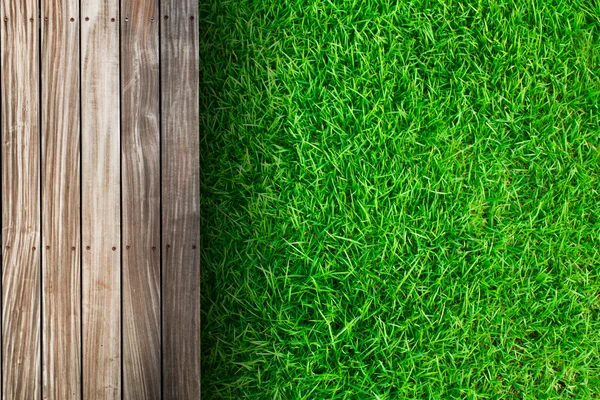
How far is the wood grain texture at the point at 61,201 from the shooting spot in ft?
5.42

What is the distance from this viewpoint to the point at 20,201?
166 centimetres

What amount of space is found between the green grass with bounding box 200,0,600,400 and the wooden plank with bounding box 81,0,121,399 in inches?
13.6

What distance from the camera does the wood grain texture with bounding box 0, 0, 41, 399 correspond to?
1645 millimetres

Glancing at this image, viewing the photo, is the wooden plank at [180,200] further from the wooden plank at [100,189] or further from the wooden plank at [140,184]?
the wooden plank at [100,189]

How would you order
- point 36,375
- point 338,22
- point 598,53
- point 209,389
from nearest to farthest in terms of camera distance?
point 36,375 → point 209,389 → point 338,22 → point 598,53

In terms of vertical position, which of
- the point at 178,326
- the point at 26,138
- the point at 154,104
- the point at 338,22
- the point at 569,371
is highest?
the point at 338,22

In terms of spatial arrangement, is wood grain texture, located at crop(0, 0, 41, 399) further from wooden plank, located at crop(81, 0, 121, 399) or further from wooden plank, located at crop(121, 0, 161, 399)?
wooden plank, located at crop(121, 0, 161, 399)

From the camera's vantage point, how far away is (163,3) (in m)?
1.68

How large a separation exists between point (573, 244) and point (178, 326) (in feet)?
5.03

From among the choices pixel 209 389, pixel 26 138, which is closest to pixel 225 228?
pixel 209 389

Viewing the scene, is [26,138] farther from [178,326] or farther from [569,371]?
[569,371]

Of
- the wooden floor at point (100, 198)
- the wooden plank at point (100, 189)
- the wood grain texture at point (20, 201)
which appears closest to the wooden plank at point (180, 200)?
the wooden floor at point (100, 198)

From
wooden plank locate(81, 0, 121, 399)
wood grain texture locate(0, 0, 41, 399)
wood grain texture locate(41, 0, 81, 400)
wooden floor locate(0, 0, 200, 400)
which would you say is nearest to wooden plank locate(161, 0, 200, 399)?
wooden floor locate(0, 0, 200, 400)

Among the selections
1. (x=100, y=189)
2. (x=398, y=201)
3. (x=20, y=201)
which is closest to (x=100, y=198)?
(x=100, y=189)
